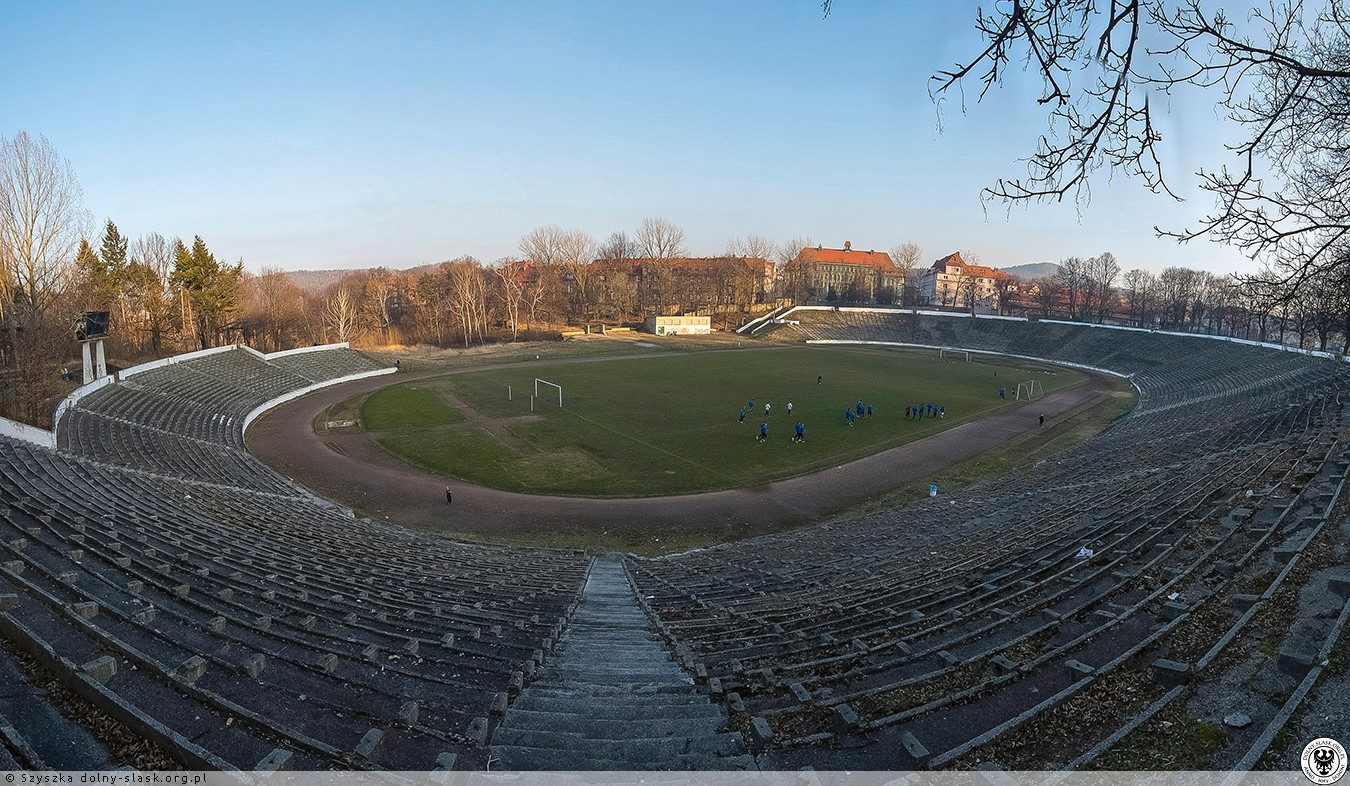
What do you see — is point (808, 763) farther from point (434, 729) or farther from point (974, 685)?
point (434, 729)

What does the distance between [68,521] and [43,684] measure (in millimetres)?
8817

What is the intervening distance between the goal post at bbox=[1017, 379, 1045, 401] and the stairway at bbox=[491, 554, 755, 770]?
4736 centimetres

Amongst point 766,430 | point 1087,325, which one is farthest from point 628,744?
point 1087,325

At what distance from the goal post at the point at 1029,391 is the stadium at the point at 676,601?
51.3ft

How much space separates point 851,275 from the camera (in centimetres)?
15012

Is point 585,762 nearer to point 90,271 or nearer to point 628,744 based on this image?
point 628,744

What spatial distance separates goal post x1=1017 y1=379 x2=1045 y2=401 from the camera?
49019mm

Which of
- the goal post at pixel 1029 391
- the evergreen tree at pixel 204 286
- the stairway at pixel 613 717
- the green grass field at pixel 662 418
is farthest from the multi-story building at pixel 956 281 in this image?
the stairway at pixel 613 717

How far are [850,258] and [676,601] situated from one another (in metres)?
159

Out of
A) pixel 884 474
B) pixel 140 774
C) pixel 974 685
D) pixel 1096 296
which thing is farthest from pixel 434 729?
pixel 1096 296

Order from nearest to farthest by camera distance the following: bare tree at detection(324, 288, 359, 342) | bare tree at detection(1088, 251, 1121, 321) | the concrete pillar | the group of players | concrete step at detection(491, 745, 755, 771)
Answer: concrete step at detection(491, 745, 755, 771)
the concrete pillar
the group of players
bare tree at detection(324, 288, 359, 342)
bare tree at detection(1088, 251, 1121, 321)

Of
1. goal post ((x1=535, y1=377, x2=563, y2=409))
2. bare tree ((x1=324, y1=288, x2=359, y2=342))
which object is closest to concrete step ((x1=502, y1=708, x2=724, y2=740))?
goal post ((x1=535, y1=377, x2=563, y2=409))

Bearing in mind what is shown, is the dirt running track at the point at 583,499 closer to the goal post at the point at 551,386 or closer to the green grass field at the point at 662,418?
the green grass field at the point at 662,418

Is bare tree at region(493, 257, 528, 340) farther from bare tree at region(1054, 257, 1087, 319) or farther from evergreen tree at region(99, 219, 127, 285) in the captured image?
bare tree at region(1054, 257, 1087, 319)
